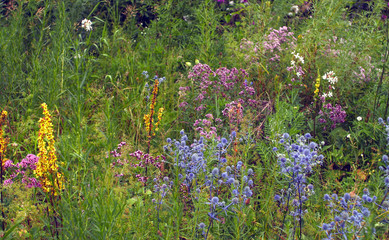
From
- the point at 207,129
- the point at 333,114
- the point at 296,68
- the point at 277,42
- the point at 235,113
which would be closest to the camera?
the point at 207,129

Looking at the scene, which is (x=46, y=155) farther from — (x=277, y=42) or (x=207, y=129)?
(x=277, y=42)

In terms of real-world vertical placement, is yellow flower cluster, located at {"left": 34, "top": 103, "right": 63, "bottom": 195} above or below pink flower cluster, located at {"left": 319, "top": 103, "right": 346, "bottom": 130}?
below

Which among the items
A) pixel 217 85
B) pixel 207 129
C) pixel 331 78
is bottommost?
pixel 207 129

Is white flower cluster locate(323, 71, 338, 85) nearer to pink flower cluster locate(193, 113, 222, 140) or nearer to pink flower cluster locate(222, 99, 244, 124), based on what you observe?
pink flower cluster locate(222, 99, 244, 124)

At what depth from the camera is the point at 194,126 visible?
3697 millimetres

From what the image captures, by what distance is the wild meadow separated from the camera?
2.24m

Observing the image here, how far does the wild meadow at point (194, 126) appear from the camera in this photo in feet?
7.34

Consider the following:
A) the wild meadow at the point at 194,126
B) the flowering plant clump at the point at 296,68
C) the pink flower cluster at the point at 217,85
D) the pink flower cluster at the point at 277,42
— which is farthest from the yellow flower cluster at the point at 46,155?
the pink flower cluster at the point at 277,42

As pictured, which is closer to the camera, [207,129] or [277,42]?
[207,129]

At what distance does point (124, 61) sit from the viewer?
4.54 meters

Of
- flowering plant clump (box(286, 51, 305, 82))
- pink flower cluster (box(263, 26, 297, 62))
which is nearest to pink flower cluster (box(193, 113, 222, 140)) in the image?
flowering plant clump (box(286, 51, 305, 82))

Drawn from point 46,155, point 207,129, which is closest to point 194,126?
point 207,129

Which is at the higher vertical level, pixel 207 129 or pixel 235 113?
pixel 235 113

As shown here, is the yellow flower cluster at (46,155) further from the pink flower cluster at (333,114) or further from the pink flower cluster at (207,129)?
the pink flower cluster at (333,114)
